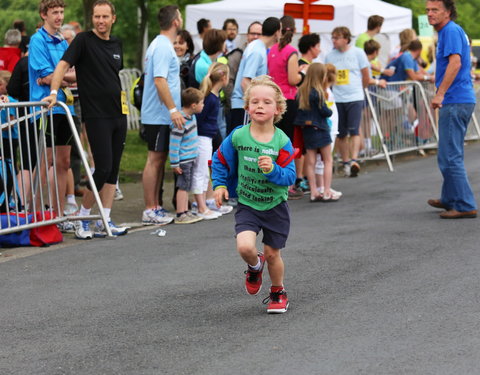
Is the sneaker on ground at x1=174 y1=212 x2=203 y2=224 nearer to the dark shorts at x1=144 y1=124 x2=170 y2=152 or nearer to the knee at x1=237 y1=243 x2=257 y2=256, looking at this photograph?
the dark shorts at x1=144 y1=124 x2=170 y2=152

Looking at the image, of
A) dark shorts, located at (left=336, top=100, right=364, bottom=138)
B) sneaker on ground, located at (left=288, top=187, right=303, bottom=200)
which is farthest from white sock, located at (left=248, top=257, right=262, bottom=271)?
dark shorts, located at (left=336, top=100, right=364, bottom=138)

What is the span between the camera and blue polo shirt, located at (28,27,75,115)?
9531 millimetres

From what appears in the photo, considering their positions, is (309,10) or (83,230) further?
(309,10)

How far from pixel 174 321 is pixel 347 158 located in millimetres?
8786

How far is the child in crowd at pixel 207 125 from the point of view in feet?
35.3

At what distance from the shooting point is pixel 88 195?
974cm

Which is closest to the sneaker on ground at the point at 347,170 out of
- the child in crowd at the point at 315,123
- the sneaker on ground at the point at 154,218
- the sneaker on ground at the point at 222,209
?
the child in crowd at the point at 315,123

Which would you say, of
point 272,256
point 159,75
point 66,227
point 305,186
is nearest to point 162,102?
point 159,75

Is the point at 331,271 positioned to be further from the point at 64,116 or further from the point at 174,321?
the point at 64,116

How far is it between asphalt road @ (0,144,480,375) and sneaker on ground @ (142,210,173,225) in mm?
377

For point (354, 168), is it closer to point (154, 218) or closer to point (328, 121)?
point (328, 121)

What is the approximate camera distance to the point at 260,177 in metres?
6.31

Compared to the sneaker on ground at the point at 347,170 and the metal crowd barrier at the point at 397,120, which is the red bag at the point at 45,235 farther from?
the metal crowd barrier at the point at 397,120

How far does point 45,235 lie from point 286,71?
3904mm
